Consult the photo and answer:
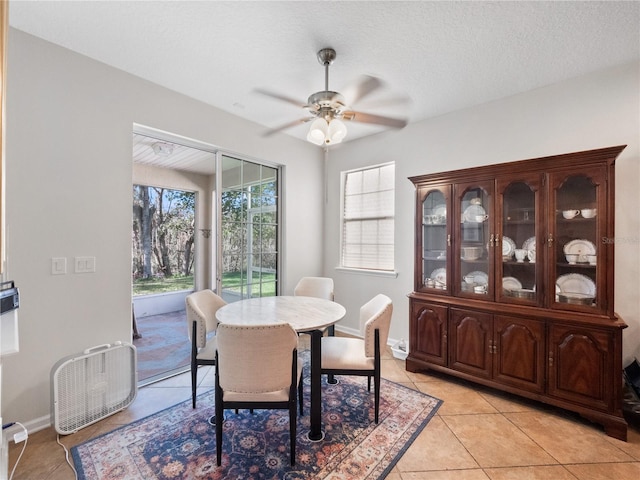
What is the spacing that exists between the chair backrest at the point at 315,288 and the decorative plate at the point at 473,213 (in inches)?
59.1

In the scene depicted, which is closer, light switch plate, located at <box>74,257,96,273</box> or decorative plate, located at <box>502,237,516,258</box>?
light switch plate, located at <box>74,257,96,273</box>

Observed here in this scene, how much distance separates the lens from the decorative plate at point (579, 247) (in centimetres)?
219

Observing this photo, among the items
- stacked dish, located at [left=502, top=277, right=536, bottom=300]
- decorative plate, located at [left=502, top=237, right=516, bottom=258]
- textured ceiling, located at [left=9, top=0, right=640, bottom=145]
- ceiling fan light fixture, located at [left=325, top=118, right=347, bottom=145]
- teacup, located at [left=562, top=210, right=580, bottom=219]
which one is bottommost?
stacked dish, located at [left=502, top=277, right=536, bottom=300]

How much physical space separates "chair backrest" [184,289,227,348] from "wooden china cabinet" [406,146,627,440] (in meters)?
1.94

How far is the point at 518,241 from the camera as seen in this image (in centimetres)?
255

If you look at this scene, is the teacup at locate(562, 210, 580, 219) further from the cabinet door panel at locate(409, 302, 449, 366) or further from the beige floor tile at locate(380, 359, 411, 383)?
the beige floor tile at locate(380, 359, 411, 383)

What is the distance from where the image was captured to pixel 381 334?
2.06 m

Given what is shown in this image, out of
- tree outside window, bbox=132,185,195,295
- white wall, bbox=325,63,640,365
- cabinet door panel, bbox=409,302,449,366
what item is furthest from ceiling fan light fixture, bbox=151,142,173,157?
cabinet door panel, bbox=409,302,449,366

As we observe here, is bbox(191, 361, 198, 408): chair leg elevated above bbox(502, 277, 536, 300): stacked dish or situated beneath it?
situated beneath

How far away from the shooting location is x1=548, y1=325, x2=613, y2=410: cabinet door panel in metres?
2.03

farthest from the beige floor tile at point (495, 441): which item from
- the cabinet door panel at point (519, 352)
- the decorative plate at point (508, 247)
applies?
the decorative plate at point (508, 247)

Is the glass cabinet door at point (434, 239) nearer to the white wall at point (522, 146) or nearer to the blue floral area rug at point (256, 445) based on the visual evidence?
the white wall at point (522, 146)

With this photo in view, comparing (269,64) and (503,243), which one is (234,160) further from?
(503,243)

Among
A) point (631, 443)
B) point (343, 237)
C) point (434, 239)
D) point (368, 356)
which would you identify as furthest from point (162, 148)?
point (631, 443)
